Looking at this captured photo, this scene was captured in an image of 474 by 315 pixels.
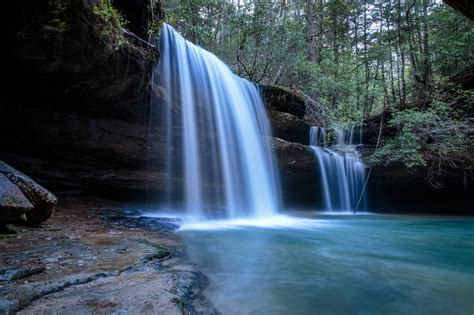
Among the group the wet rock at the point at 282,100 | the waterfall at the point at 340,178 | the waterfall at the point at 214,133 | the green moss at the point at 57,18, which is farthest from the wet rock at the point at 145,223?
the waterfall at the point at 340,178

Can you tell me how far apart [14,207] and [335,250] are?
16.9 feet

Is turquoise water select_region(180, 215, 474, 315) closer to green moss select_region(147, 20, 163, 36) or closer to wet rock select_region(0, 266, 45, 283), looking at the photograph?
wet rock select_region(0, 266, 45, 283)

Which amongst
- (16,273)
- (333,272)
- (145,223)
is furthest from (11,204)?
(333,272)

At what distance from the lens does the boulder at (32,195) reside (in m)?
5.25

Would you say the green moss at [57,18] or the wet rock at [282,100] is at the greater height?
the wet rock at [282,100]

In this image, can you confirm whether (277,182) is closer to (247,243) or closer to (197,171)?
(197,171)

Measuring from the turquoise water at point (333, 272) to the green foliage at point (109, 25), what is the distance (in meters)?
4.17

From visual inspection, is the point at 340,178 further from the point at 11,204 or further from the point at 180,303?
the point at 180,303

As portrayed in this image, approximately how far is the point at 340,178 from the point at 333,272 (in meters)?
10.2

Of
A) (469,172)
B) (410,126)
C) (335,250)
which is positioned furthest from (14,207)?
(469,172)

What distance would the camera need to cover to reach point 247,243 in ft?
21.0

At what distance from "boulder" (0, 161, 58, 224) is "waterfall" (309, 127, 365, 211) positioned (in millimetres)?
10333

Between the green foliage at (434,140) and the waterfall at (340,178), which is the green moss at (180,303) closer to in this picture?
the waterfall at (340,178)

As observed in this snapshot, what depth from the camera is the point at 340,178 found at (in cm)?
1421
